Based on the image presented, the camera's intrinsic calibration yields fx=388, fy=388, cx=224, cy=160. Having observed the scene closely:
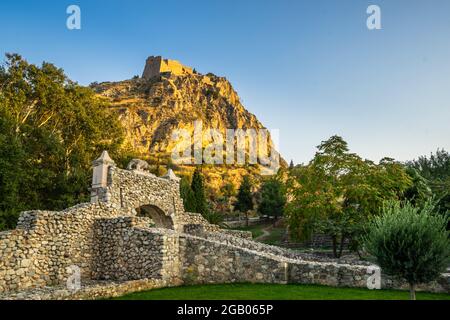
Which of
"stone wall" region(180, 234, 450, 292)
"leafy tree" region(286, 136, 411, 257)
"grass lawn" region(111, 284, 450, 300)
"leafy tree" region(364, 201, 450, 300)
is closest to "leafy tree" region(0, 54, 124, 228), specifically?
"stone wall" region(180, 234, 450, 292)

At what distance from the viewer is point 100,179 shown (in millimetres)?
18812

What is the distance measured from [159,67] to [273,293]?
516ft

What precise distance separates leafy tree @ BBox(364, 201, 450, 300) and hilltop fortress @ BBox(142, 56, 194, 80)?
499ft

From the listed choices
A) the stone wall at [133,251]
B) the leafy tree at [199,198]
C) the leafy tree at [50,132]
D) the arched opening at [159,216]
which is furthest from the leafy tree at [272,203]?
the stone wall at [133,251]

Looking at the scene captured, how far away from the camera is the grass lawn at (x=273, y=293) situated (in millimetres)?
10805

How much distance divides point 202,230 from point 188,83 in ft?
451

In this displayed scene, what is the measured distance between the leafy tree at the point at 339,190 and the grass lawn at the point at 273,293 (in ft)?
28.6

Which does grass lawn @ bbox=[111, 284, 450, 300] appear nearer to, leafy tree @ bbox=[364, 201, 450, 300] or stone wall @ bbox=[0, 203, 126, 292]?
leafy tree @ bbox=[364, 201, 450, 300]

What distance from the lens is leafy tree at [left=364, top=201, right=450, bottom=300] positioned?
947 centimetres

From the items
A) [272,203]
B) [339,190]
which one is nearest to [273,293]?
[339,190]

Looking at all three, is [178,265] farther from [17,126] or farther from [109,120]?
[109,120]

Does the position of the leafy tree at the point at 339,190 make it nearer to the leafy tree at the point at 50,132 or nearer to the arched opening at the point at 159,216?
the arched opening at the point at 159,216

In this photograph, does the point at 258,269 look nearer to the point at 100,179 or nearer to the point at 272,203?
the point at 100,179
